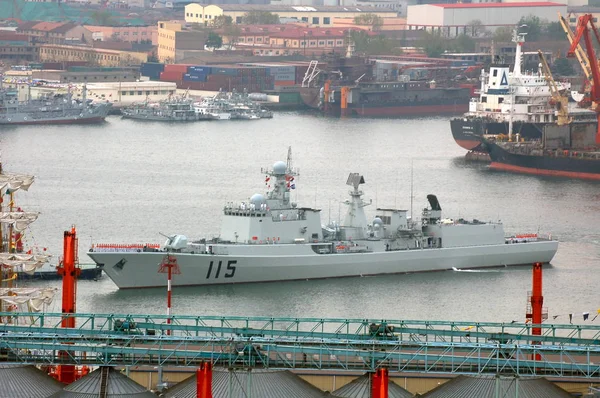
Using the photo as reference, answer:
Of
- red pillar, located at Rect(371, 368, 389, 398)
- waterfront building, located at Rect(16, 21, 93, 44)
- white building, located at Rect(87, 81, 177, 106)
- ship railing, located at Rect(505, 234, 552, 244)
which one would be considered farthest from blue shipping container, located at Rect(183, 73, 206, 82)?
red pillar, located at Rect(371, 368, 389, 398)

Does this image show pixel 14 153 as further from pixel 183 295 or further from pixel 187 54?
pixel 187 54

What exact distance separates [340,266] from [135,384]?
18523mm

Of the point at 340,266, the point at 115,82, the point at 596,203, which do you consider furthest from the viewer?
the point at 115,82

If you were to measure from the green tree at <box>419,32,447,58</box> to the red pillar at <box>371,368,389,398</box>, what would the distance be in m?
100

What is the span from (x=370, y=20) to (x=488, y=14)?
1171cm

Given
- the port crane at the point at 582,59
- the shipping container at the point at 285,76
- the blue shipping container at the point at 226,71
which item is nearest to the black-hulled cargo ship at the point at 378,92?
the shipping container at the point at 285,76

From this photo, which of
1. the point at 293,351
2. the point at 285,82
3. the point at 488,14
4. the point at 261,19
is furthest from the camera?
the point at 261,19

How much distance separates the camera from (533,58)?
116m

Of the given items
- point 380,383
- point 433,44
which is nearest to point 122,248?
point 380,383

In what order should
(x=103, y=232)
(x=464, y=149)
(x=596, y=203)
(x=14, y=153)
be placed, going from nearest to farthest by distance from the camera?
(x=103, y=232) → (x=596, y=203) → (x=14, y=153) → (x=464, y=149)

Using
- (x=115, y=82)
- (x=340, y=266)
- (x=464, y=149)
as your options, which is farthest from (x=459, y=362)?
(x=115, y=82)

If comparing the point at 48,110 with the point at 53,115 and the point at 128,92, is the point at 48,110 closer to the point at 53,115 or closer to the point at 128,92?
the point at 53,115

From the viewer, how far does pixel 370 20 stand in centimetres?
14262

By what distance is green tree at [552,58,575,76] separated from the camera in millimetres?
115062
